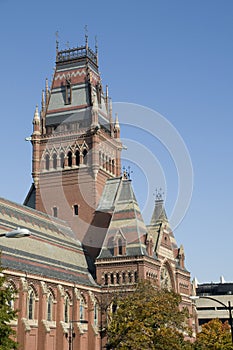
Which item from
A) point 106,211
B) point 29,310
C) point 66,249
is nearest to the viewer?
point 29,310

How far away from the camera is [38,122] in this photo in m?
97.8

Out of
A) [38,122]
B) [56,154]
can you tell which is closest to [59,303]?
[56,154]

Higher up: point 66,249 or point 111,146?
point 111,146

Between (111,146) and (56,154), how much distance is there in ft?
35.8

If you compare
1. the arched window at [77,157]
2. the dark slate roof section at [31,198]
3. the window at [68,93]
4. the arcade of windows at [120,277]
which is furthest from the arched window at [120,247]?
the window at [68,93]

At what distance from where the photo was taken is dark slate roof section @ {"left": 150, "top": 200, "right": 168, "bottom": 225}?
95438mm

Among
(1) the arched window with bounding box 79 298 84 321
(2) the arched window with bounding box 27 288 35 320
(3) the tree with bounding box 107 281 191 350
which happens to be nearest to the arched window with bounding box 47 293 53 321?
(2) the arched window with bounding box 27 288 35 320

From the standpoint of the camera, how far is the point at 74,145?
94.1m

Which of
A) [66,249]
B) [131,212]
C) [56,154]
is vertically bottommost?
[66,249]

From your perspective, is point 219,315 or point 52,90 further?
point 219,315

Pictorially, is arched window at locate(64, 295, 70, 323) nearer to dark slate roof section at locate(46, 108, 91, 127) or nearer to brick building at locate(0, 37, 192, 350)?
brick building at locate(0, 37, 192, 350)

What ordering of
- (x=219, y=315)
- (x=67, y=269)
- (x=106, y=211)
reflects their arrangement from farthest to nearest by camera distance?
1. (x=219, y=315)
2. (x=106, y=211)
3. (x=67, y=269)

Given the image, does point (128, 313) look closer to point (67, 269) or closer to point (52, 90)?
point (67, 269)

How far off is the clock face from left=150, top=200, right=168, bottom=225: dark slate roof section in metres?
8.90
